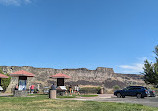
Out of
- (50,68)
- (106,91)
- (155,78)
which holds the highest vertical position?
(50,68)

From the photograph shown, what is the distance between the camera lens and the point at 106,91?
3194 cm

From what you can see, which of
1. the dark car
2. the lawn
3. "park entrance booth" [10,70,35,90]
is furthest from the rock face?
the lawn

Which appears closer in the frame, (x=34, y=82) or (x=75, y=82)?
(x=34, y=82)

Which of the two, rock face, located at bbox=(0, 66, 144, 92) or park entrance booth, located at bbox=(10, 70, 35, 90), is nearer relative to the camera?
park entrance booth, located at bbox=(10, 70, 35, 90)

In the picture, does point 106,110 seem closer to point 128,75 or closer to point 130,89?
point 130,89

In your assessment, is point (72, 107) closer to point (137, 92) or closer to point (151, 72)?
point (137, 92)

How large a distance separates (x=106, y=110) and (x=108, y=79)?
6266 centimetres

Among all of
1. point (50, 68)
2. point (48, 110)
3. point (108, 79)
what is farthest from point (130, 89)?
point (108, 79)

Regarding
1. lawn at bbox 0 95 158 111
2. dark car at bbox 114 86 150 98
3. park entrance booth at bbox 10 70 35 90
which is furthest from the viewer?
park entrance booth at bbox 10 70 35 90

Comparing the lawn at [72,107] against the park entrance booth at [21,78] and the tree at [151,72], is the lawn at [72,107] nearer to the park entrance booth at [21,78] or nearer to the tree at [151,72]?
the park entrance booth at [21,78]

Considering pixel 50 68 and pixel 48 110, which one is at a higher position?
pixel 50 68

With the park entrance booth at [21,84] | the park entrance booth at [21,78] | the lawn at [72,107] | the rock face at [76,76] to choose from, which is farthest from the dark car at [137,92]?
the rock face at [76,76]

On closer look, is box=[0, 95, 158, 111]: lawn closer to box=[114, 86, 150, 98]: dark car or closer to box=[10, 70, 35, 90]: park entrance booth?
box=[114, 86, 150, 98]: dark car

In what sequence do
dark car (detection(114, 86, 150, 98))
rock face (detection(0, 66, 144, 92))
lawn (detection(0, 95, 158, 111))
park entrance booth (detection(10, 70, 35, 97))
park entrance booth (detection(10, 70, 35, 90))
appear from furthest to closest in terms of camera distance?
rock face (detection(0, 66, 144, 92)), park entrance booth (detection(10, 70, 35, 90)), park entrance booth (detection(10, 70, 35, 97)), dark car (detection(114, 86, 150, 98)), lawn (detection(0, 95, 158, 111))
